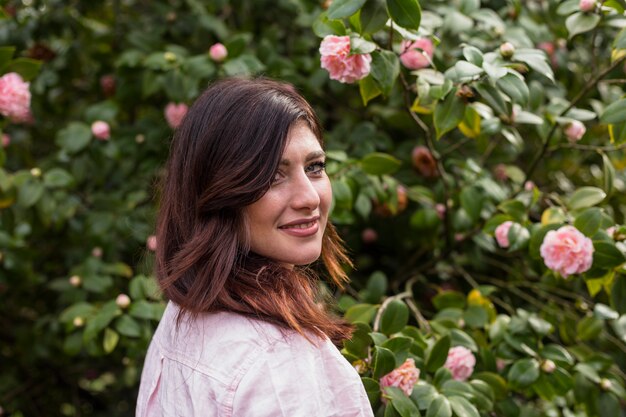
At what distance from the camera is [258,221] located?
132 centimetres

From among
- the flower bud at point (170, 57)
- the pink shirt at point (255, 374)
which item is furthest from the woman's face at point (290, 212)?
the flower bud at point (170, 57)

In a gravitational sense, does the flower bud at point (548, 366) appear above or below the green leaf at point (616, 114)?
below

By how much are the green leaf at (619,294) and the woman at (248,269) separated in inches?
30.8

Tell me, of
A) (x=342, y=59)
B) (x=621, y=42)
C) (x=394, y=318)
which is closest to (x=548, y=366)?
(x=394, y=318)

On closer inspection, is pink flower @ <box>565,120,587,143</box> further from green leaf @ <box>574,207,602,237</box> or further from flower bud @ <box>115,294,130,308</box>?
flower bud @ <box>115,294,130,308</box>

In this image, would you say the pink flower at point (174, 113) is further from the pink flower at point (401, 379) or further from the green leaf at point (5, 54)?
→ the pink flower at point (401, 379)

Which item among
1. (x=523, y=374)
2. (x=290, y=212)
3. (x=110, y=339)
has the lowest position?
(x=110, y=339)

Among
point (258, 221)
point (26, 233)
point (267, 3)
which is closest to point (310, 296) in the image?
point (258, 221)

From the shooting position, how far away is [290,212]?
1.32m

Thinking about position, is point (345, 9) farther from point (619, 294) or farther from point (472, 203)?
point (619, 294)

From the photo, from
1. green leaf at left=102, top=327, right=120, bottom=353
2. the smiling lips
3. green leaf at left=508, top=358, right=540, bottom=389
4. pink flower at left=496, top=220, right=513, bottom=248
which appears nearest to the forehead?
the smiling lips

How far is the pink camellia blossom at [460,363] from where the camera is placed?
1.80m

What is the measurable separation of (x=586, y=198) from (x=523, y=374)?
1.57ft

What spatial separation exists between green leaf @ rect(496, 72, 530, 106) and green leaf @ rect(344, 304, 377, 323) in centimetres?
59
